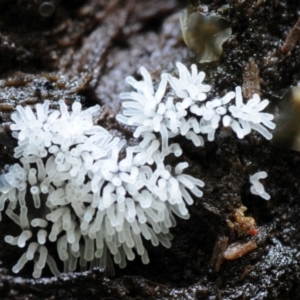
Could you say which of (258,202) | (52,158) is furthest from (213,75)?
(52,158)

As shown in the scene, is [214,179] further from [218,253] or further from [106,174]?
[106,174]

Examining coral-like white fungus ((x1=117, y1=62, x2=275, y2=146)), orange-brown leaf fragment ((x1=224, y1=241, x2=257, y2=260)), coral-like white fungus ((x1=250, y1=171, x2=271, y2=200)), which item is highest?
coral-like white fungus ((x1=117, y1=62, x2=275, y2=146))

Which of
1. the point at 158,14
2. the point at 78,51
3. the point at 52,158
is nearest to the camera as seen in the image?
the point at 52,158

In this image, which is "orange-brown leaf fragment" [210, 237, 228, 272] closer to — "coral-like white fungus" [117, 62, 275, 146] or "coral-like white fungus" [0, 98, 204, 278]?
"coral-like white fungus" [0, 98, 204, 278]

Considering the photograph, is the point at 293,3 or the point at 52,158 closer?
the point at 52,158

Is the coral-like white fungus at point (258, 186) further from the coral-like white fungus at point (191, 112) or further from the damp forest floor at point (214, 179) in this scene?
the coral-like white fungus at point (191, 112)

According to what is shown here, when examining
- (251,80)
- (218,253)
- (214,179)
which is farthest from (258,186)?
(251,80)

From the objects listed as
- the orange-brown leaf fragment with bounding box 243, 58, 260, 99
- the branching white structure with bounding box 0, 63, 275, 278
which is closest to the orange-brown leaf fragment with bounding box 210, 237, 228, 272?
the branching white structure with bounding box 0, 63, 275, 278

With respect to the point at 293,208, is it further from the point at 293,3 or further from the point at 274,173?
the point at 293,3
